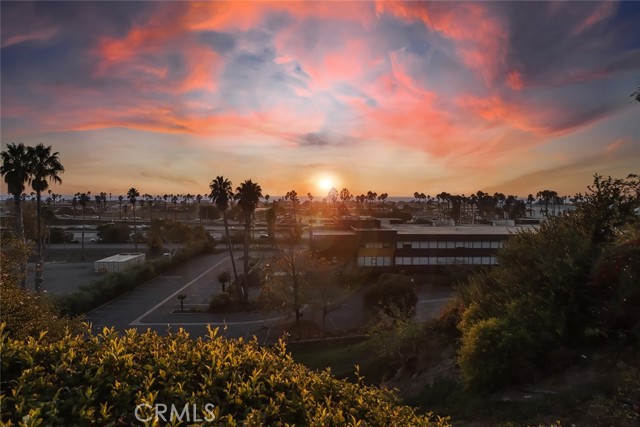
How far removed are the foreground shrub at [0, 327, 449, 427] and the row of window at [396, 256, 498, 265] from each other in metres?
41.2

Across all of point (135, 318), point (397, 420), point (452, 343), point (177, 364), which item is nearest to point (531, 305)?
point (452, 343)

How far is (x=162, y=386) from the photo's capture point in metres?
3.58

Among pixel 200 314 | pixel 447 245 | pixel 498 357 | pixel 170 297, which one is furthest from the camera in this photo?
pixel 447 245

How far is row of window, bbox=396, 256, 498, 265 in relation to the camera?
44688mm

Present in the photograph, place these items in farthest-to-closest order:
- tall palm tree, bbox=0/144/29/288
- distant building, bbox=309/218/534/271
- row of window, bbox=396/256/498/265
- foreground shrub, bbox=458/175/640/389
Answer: row of window, bbox=396/256/498/265 < distant building, bbox=309/218/534/271 < tall palm tree, bbox=0/144/29/288 < foreground shrub, bbox=458/175/640/389

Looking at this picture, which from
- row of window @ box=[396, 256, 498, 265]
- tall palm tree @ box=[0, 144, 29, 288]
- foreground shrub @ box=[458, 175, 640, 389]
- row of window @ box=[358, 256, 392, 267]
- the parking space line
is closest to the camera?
foreground shrub @ box=[458, 175, 640, 389]

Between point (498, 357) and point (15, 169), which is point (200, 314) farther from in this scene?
point (498, 357)

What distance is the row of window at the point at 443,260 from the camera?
44688mm

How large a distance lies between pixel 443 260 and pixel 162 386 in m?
44.7

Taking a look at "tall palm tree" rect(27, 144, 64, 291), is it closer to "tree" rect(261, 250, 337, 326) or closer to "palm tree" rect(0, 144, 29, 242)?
"palm tree" rect(0, 144, 29, 242)

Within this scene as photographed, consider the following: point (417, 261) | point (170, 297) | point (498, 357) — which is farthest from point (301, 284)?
point (417, 261)

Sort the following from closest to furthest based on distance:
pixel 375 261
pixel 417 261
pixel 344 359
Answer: pixel 344 359 < pixel 375 261 < pixel 417 261

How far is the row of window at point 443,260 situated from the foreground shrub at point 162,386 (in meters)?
41.2

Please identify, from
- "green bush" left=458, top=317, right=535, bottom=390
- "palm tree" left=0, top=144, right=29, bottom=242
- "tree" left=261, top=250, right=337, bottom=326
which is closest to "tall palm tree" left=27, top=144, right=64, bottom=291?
"palm tree" left=0, top=144, right=29, bottom=242
